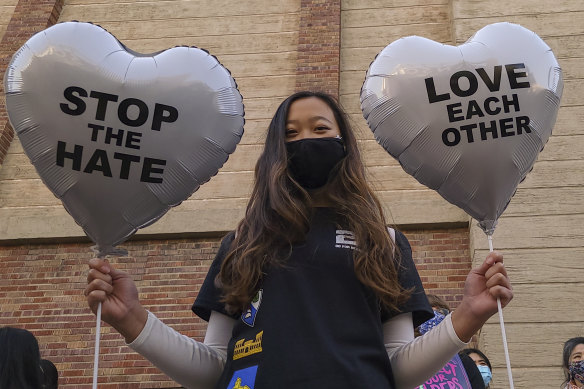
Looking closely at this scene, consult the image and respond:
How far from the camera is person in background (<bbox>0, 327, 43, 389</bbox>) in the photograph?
3121mm

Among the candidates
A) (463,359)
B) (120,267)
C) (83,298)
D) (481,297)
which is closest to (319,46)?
(120,267)

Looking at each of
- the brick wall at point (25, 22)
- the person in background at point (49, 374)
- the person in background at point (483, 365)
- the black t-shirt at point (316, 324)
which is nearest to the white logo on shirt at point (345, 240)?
the black t-shirt at point (316, 324)

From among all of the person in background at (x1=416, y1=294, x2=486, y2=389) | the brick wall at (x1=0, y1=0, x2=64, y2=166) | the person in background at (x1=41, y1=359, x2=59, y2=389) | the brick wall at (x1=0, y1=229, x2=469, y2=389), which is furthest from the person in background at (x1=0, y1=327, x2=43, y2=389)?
the brick wall at (x1=0, y1=0, x2=64, y2=166)

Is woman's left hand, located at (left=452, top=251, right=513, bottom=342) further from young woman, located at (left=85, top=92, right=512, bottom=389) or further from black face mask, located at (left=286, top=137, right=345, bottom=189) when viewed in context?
black face mask, located at (left=286, top=137, right=345, bottom=189)

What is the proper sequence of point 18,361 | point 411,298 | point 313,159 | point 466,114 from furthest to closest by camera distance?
point 18,361 → point 466,114 → point 313,159 → point 411,298

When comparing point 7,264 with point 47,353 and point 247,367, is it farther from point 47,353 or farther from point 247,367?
point 247,367

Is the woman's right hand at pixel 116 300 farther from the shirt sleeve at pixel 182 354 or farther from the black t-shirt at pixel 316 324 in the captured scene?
the black t-shirt at pixel 316 324

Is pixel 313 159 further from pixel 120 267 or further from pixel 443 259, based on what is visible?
pixel 120 267

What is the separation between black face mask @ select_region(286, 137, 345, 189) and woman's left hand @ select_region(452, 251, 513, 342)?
533mm

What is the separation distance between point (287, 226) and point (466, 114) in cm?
84

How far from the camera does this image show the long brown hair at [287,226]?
212 cm

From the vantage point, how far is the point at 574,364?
179 inches

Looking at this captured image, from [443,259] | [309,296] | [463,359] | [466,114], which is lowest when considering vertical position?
[309,296]

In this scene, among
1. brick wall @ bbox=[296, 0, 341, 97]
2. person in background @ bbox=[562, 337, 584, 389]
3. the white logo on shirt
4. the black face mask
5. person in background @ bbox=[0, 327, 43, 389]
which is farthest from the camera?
brick wall @ bbox=[296, 0, 341, 97]
